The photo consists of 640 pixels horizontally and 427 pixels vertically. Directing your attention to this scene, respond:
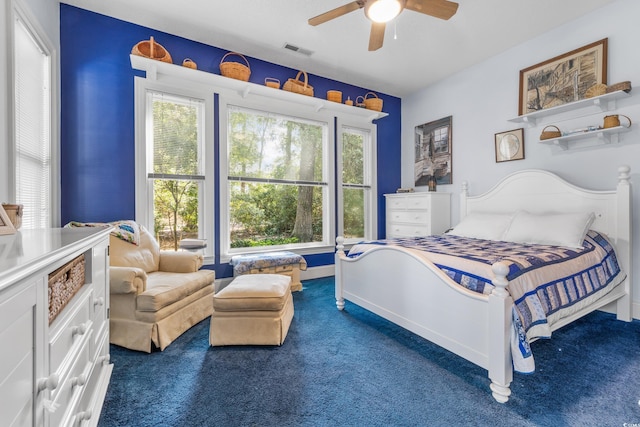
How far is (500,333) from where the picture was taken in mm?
1499

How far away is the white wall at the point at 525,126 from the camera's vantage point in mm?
2656

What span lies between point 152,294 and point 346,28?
298 cm

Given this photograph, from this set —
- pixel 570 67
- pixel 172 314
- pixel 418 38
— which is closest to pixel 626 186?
pixel 570 67

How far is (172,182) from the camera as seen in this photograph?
3.22 m

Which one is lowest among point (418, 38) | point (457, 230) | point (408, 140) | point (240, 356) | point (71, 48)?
point (240, 356)

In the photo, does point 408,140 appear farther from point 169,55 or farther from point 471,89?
point 169,55

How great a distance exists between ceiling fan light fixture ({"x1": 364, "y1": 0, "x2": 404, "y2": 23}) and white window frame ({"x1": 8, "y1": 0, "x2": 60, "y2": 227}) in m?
2.27

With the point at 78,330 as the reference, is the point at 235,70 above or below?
above

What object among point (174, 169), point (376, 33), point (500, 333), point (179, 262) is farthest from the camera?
point (174, 169)

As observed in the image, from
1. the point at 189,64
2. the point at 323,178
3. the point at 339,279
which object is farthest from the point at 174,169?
the point at 339,279

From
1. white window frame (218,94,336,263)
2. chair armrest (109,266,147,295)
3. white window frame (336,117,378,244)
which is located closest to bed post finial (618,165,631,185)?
white window frame (336,117,378,244)

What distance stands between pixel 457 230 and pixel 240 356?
2.58 m

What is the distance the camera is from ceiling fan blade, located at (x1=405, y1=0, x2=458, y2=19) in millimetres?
2094

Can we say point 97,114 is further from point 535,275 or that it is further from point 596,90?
point 596,90
